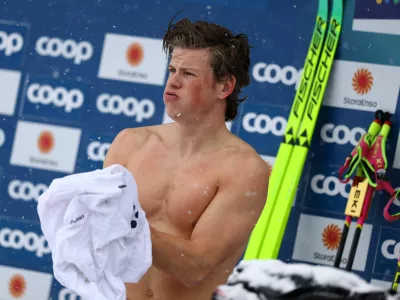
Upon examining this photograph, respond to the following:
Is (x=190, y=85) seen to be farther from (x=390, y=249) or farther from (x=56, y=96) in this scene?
(x=56, y=96)

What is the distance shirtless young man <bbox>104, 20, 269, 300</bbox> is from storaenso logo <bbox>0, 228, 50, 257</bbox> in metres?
2.09

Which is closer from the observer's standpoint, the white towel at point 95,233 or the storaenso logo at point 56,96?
the white towel at point 95,233

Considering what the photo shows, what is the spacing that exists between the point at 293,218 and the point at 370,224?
1.21ft

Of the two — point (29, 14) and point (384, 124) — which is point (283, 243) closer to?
point (384, 124)

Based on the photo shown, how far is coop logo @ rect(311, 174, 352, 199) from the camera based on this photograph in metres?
4.33

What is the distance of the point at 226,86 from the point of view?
2656mm

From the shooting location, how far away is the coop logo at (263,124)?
14.5 ft

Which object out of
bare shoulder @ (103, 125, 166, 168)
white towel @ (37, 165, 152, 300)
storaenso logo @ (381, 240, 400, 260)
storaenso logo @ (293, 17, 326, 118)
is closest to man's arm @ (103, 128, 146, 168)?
bare shoulder @ (103, 125, 166, 168)

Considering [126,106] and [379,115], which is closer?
[379,115]

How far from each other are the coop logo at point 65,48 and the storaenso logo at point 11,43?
4.0 inches

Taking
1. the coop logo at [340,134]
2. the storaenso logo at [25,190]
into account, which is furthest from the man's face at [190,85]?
the storaenso logo at [25,190]

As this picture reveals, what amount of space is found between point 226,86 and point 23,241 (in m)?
2.38

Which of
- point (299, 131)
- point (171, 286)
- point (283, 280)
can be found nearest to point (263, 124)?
point (299, 131)

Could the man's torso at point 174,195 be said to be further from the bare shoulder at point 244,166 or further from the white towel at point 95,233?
the white towel at point 95,233
